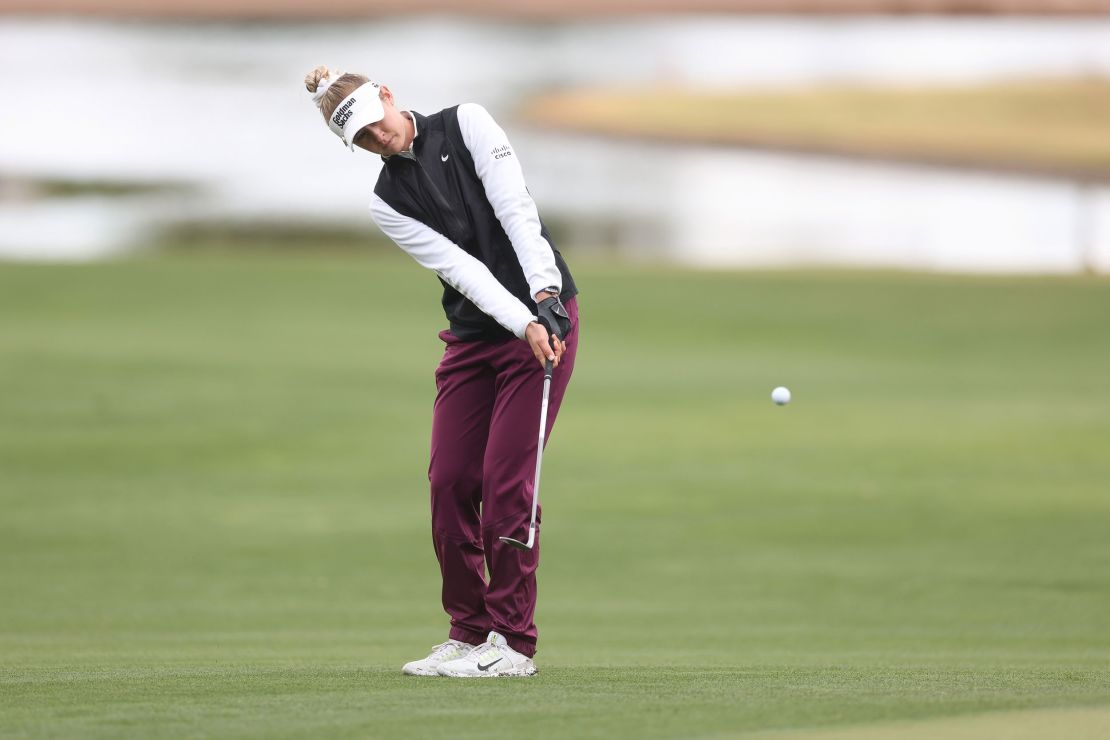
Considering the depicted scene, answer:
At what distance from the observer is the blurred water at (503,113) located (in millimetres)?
20219

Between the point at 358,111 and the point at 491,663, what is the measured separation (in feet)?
5.38

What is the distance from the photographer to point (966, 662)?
5.73m

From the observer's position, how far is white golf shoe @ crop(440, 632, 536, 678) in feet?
16.0

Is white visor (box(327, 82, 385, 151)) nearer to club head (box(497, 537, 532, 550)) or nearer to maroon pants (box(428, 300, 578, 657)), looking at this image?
maroon pants (box(428, 300, 578, 657))

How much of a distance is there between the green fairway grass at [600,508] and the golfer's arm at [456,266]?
104cm

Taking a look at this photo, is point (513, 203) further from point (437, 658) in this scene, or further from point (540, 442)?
point (437, 658)

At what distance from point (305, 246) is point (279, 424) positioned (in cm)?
785

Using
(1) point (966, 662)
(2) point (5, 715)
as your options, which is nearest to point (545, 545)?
(1) point (966, 662)

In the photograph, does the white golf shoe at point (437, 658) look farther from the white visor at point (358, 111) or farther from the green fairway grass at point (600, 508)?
the white visor at point (358, 111)

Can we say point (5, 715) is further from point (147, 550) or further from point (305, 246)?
point (305, 246)

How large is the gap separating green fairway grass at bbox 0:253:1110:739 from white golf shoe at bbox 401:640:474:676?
16cm

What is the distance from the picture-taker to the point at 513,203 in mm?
4742

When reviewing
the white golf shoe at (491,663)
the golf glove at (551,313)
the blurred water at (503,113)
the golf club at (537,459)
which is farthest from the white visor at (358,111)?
the blurred water at (503,113)

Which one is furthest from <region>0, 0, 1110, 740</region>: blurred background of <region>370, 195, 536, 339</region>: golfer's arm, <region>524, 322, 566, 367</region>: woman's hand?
<region>370, 195, 536, 339</region>: golfer's arm
